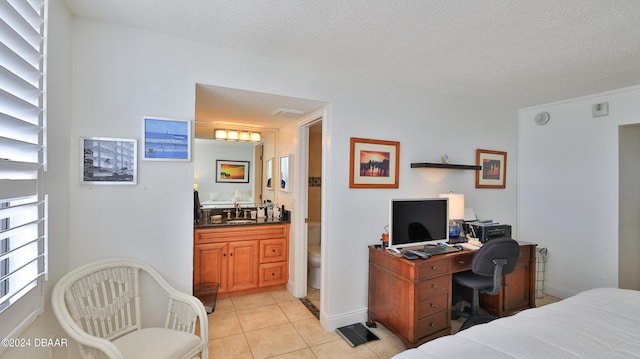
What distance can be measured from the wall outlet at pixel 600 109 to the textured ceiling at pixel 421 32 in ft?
1.29

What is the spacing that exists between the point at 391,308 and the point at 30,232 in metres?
2.40

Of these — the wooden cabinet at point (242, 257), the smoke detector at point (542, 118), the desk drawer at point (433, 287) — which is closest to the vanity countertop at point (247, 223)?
the wooden cabinet at point (242, 257)

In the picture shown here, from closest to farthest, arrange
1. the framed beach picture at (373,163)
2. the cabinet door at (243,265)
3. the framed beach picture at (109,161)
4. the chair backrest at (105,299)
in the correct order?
1. the chair backrest at (105,299)
2. the framed beach picture at (109,161)
3. the framed beach picture at (373,163)
4. the cabinet door at (243,265)

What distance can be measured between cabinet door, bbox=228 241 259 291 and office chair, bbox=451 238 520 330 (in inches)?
85.5

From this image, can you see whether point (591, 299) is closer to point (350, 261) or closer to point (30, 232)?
point (350, 261)

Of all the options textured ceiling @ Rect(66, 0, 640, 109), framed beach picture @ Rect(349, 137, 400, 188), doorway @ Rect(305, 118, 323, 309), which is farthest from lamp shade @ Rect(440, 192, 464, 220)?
doorway @ Rect(305, 118, 323, 309)

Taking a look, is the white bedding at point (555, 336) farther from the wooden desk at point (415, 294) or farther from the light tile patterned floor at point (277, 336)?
the light tile patterned floor at point (277, 336)

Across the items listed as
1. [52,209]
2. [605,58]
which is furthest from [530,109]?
[52,209]

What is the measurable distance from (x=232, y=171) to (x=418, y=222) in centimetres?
247

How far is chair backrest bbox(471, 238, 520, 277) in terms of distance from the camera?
233 centimetres

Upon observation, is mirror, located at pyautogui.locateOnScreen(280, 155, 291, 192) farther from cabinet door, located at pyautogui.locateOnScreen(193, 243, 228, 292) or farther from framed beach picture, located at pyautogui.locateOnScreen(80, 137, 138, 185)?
framed beach picture, located at pyautogui.locateOnScreen(80, 137, 138, 185)

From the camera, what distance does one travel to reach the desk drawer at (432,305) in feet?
7.27

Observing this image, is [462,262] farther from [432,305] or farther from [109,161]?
[109,161]

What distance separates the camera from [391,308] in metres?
2.41
